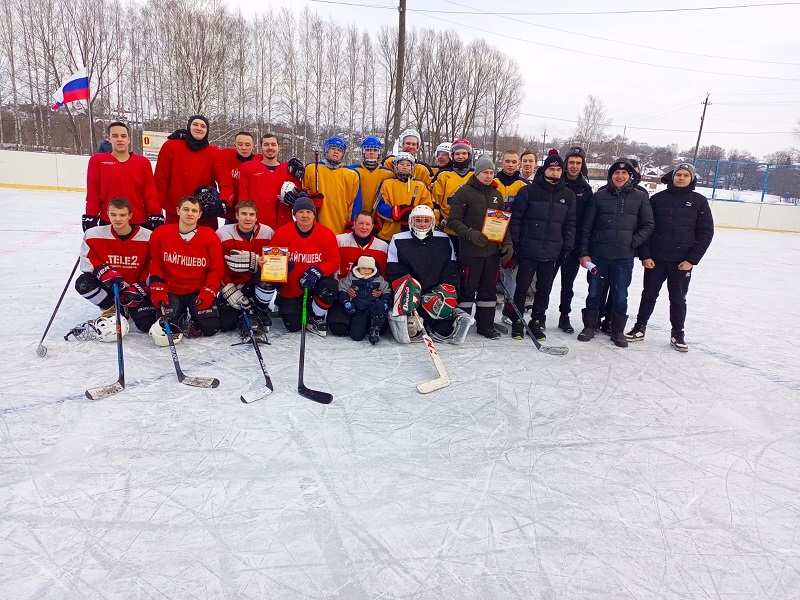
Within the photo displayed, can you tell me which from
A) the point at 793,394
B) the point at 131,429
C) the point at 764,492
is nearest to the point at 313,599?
the point at 131,429

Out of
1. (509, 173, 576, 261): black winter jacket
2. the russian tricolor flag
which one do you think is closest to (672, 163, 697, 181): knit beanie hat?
(509, 173, 576, 261): black winter jacket

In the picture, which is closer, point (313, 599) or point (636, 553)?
point (313, 599)

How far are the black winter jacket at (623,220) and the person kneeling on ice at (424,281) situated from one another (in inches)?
46.9

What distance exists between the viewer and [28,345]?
312 cm

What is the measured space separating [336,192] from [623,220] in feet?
7.40

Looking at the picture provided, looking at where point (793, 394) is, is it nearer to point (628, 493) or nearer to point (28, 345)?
point (628, 493)

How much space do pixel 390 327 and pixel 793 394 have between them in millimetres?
2700

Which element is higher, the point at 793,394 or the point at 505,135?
the point at 505,135

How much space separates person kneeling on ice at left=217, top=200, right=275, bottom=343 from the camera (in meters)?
3.53

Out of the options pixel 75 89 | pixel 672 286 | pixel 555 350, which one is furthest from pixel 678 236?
pixel 75 89

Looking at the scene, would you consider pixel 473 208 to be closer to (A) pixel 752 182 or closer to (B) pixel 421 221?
(B) pixel 421 221

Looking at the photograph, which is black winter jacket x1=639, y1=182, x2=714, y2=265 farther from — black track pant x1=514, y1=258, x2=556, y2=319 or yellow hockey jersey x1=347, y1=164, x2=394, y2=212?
yellow hockey jersey x1=347, y1=164, x2=394, y2=212

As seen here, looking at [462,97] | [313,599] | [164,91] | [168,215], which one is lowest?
[313,599]

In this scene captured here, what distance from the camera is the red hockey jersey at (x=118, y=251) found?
133 inches
